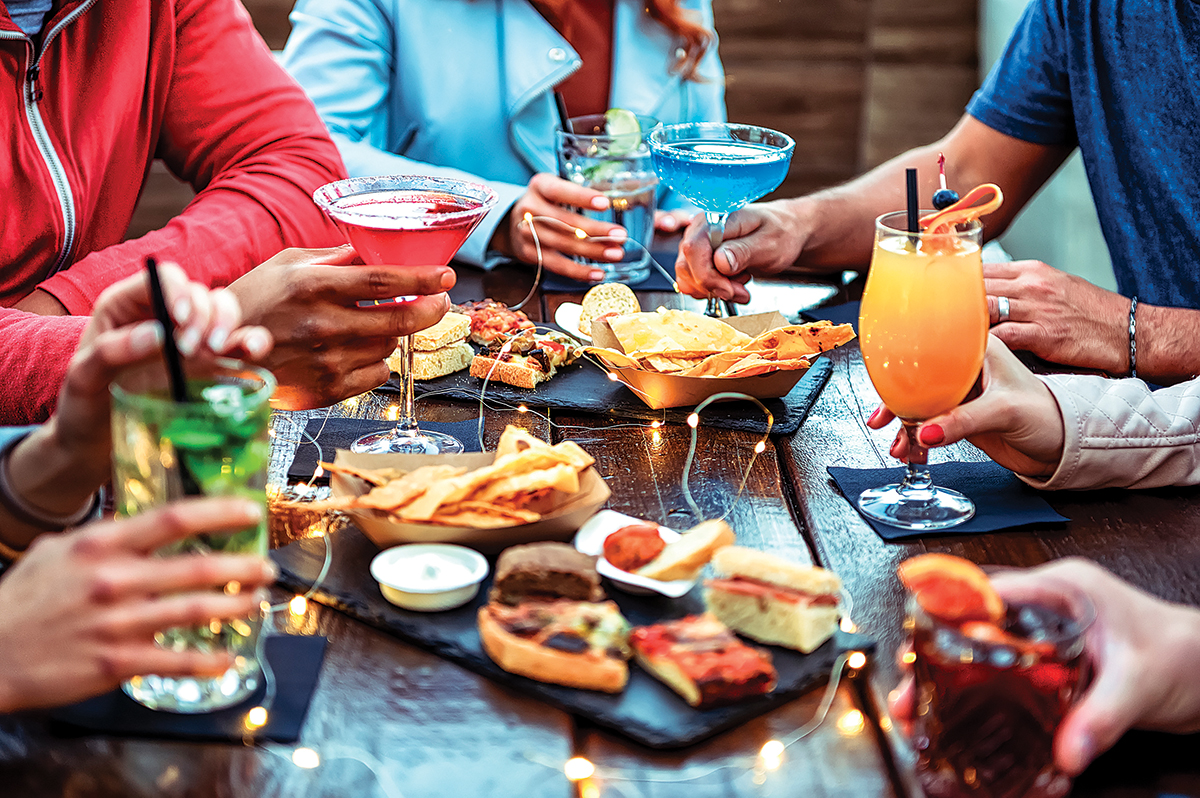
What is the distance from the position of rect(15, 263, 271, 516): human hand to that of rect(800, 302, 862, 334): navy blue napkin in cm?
114

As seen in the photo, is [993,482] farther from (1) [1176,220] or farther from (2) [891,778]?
(1) [1176,220]

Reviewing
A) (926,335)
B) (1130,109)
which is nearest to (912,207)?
(926,335)

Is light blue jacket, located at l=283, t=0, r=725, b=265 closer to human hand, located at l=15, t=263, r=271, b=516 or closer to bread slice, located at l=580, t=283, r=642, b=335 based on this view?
bread slice, located at l=580, t=283, r=642, b=335

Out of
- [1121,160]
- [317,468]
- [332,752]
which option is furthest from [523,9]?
[332,752]

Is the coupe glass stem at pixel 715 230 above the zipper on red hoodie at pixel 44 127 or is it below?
below

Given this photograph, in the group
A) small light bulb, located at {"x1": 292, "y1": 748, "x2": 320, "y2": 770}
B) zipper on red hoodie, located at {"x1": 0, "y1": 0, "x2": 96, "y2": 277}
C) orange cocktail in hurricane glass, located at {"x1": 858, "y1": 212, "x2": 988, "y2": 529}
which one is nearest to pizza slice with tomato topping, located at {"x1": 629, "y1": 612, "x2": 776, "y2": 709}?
small light bulb, located at {"x1": 292, "y1": 748, "x2": 320, "y2": 770}

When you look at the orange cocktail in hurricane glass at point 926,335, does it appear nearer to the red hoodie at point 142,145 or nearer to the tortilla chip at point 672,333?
the tortilla chip at point 672,333

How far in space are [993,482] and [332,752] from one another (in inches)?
33.1

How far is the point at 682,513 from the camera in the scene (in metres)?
1.20

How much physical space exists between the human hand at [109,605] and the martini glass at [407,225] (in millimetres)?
522

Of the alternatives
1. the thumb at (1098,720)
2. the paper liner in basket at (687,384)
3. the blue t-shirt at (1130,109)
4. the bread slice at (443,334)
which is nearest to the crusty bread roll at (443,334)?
the bread slice at (443,334)

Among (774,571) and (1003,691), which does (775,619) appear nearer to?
(774,571)

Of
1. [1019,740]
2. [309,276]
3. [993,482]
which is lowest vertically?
[993,482]

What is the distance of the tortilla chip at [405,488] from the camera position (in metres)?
1.03
